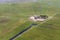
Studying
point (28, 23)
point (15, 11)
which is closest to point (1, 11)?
point (15, 11)

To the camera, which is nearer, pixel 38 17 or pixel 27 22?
pixel 27 22

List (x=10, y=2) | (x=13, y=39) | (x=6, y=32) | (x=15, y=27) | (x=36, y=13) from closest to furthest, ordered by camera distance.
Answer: (x=13, y=39) < (x=6, y=32) < (x=15, y=27) < (x=36, y=13) < (x=10, y=2)

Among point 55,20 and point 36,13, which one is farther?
point 36,13

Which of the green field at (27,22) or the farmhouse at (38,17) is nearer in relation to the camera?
the green field at (27,22)

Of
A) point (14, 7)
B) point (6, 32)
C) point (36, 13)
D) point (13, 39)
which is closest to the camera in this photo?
point (13, 39)

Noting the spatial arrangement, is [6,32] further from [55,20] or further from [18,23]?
[55,20]

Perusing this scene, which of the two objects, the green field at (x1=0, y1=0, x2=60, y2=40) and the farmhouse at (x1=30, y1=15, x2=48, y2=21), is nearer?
the green field at (x1=0, y1=0, x2=60, y2=40)
